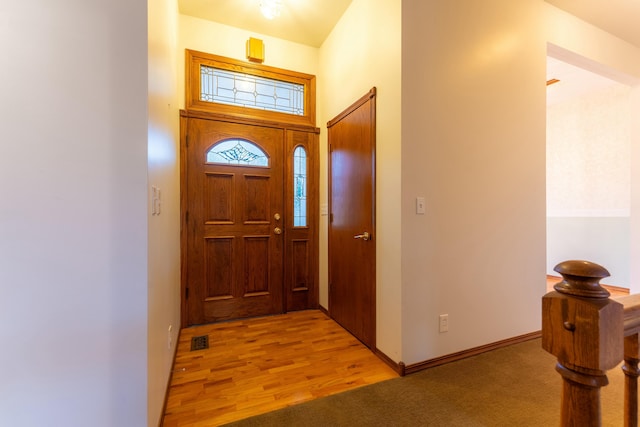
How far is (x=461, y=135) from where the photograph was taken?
6.70 feet

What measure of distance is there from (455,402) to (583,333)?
139 cm

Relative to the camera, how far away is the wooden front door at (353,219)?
221 cm

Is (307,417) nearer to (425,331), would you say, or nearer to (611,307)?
(425,331)

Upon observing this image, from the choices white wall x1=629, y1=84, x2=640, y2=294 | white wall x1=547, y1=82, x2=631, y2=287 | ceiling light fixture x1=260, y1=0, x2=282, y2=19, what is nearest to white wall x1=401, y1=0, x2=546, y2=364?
ceiling light fixture x1=260, y1=0, x2=282, y2=19

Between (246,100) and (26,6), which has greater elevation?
(246,100)

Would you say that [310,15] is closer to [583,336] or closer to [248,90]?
[248,90]

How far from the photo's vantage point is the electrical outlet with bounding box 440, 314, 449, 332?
1969 mm

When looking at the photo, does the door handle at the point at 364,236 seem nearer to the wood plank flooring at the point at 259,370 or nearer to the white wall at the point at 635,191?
the wood plank flooring at the point at 259,370

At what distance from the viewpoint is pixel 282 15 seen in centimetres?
265

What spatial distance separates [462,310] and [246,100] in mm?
2893

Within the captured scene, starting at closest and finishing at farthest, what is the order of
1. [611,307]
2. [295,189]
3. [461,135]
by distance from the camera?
[611,307], [461,135], [295,189]

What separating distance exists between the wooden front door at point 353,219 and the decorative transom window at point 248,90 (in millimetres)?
547

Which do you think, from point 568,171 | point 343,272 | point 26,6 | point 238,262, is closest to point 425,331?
point 343,272

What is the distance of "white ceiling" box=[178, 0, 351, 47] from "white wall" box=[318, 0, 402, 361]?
0.26 metres
